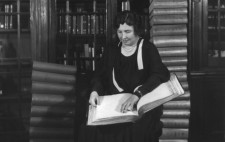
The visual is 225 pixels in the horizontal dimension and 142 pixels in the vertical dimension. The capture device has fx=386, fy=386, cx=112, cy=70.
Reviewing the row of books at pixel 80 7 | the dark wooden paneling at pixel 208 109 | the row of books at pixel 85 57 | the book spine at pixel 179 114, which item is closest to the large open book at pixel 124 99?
the book spine at pixel 179 114

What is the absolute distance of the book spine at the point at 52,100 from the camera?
3.61 meters

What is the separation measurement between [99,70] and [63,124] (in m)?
1.08

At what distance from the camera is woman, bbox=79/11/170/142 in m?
2.50

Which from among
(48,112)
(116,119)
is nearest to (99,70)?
(116,119)

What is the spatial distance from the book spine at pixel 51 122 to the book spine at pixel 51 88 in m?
0.26

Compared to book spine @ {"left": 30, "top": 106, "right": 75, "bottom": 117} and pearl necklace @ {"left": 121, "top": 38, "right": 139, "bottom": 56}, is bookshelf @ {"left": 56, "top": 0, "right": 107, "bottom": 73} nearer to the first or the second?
book spine @ {"left": 30, "top": 106, "right": 75, "bottom": 117}

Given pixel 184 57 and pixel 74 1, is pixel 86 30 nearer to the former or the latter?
pixel 74 1

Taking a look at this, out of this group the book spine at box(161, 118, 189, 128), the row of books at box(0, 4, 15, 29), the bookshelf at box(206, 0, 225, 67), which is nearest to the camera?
the book spine at box(161, 118, 189, 128)

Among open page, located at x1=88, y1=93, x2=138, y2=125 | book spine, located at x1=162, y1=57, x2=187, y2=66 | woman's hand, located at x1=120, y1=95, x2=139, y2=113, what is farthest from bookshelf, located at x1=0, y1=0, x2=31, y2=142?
woman's hand, located at x1=120, y1=95, x2=139, y2=113

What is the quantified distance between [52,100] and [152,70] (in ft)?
4.29

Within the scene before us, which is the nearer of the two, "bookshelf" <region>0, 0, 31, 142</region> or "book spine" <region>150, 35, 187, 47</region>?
"book spine" <region>150, 35, 187, 47</region>

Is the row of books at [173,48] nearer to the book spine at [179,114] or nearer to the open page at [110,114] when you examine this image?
the book spine at [179,114]

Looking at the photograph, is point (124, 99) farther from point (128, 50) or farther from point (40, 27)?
point (40, 27)

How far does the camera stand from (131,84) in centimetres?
276
